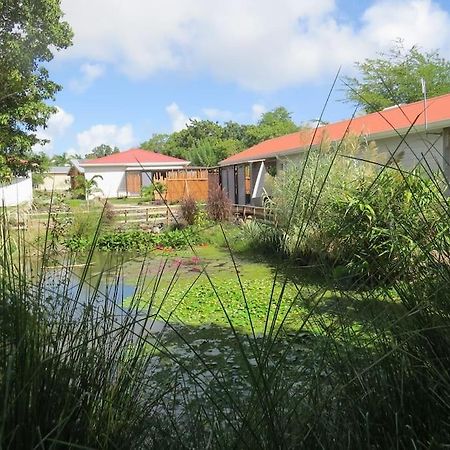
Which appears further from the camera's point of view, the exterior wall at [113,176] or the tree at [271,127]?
the tree at [271,127]

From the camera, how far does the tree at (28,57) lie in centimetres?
1666

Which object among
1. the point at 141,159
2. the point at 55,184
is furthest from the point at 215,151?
the point at 55,184

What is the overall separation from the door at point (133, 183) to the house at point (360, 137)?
14.0m

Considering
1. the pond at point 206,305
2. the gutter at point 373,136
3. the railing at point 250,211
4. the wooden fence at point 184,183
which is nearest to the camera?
the pond at point 206,305

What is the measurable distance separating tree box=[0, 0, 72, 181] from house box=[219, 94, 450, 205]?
315 inches

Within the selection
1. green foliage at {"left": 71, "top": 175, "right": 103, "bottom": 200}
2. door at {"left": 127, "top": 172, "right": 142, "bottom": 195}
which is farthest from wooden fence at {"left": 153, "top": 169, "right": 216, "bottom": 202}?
door at {"left": 127, "top": 172, "right": 142, "bottom": 195}

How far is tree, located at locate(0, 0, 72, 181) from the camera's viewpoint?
16.7 m

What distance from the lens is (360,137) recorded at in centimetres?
1035

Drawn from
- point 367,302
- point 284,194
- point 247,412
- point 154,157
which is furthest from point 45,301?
point 154,157

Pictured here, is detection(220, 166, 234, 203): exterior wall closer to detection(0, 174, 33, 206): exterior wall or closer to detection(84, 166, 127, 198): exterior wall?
detection(0, 174, 33, 206): exterior wall

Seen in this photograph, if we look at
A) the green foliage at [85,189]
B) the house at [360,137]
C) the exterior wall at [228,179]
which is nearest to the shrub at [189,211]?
the green foliage at [85,189]

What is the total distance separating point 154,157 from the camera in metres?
39.3

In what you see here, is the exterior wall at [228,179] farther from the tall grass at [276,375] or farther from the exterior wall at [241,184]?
the tall grass at [276,375]

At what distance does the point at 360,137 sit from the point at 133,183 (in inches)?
1220
